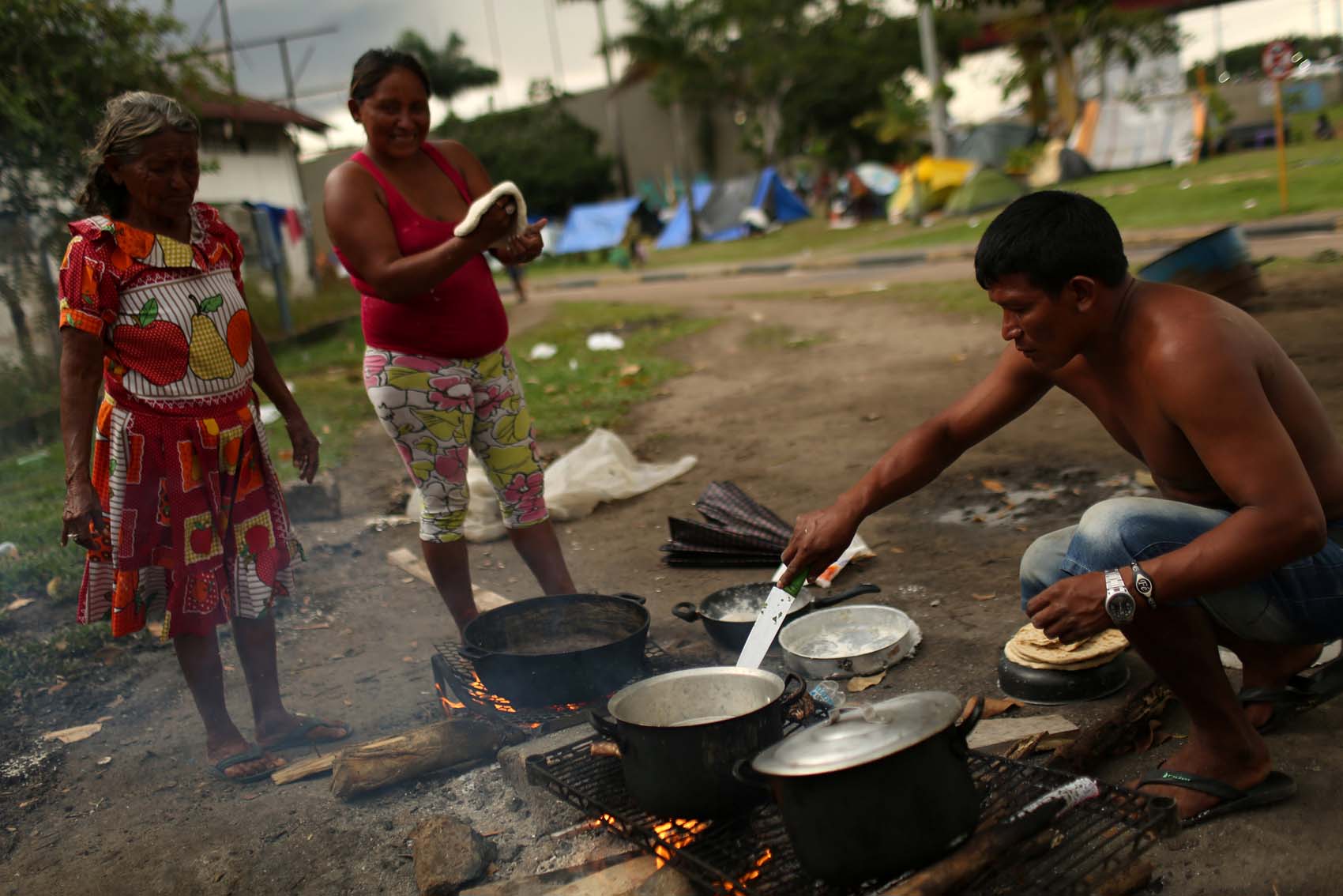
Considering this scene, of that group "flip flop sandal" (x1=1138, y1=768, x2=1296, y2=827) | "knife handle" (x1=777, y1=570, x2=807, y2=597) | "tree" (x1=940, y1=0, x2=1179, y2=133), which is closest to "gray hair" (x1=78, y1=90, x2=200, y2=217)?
"knife handle" (x1=777, y1=570, x2=807, y2=597)

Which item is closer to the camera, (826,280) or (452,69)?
(826,280)

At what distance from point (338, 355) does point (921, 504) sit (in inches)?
386

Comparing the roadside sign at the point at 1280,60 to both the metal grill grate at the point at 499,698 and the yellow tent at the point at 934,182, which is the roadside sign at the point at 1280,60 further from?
the metal grill grate at the point at 499,698

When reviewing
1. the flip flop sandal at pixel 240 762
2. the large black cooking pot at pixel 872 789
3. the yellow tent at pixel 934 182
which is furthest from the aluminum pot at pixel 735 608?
the yellow tent at pixel 934 182

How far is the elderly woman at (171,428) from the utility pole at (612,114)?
108 feet

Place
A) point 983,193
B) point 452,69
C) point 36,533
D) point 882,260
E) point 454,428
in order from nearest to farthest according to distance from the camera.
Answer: point 454,428
point 36,533
point 882,260
point 983,193
point 452,69

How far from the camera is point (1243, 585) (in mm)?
2416

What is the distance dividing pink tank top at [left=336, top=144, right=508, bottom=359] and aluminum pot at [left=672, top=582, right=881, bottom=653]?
118 centimetres

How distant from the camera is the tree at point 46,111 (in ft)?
31.3

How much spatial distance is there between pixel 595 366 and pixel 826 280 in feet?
19.8

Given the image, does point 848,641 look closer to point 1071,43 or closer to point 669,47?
point 1071,43

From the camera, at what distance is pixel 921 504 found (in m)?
5.36

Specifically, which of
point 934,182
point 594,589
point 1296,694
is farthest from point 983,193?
point 1296,694

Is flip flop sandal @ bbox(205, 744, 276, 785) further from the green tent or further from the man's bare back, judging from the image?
the green tent
